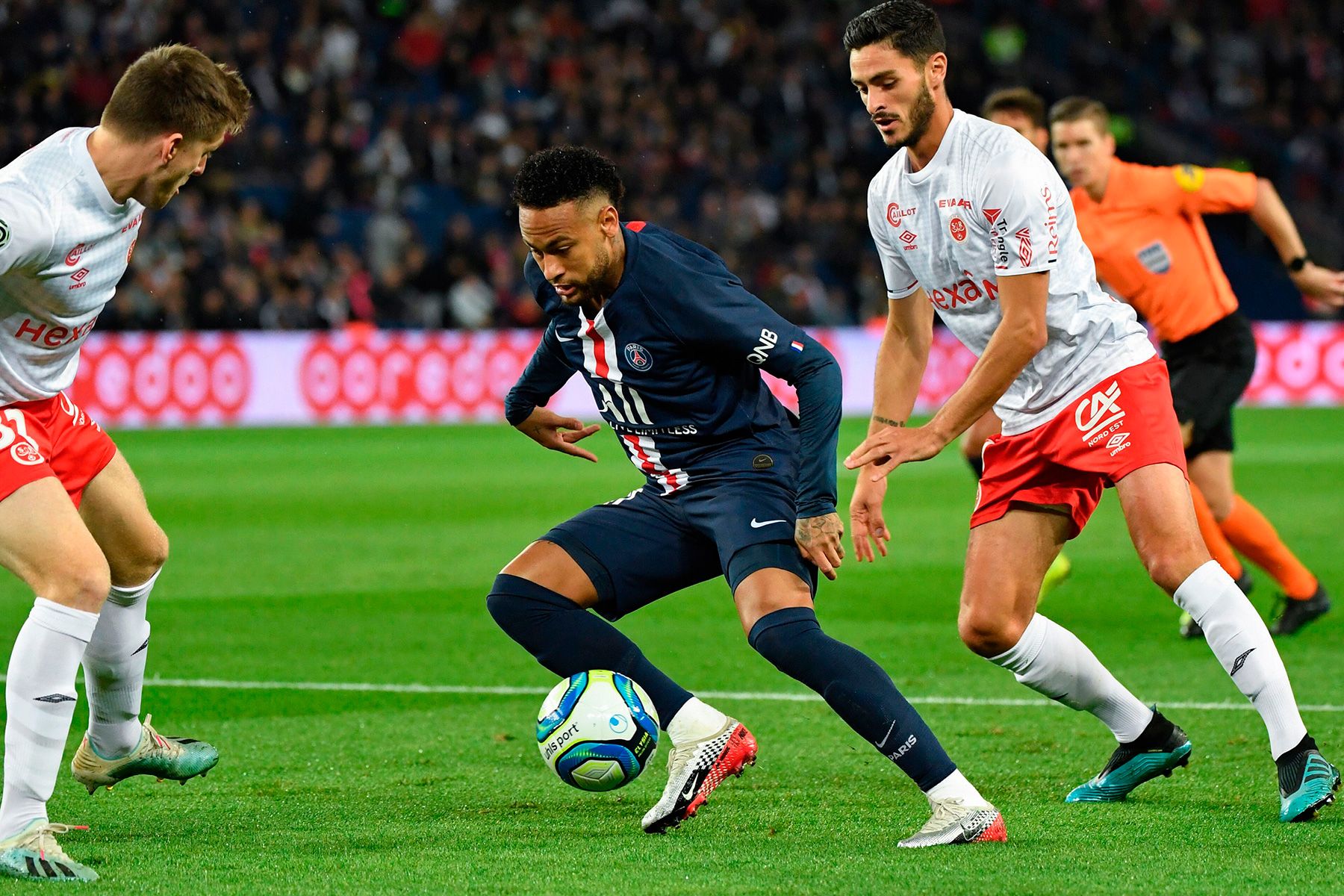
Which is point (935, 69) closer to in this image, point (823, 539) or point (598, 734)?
point (823, 539)

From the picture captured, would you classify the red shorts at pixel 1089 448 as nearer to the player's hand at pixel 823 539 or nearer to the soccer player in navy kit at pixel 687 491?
the soccer player in navy kit at pixel 687 491

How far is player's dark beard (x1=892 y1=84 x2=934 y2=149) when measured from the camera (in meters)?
4.64

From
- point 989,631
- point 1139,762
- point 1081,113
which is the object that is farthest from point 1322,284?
point 989,631

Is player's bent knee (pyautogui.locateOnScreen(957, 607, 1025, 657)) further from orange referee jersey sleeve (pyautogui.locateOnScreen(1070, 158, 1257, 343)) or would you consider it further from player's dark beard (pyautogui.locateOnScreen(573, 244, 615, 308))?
orange referee jersey sleeve (pyautogui.locateOnScreen(1070, 158, 1257, 343))

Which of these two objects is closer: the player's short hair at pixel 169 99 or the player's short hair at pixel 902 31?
the player's short hair at pixel 169 99

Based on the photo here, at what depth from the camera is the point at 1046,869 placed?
157 inches

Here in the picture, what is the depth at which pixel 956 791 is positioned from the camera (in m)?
4.25

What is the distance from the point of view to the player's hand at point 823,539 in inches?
173

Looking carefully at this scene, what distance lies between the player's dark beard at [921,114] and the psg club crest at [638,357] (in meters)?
0.87

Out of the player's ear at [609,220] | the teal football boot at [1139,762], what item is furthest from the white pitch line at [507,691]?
the player's ear at [609,220]

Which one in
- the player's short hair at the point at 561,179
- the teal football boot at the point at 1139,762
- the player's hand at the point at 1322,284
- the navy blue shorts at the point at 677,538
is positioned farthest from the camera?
the player's hand at the point at 1322,284

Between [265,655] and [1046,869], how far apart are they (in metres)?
4.39

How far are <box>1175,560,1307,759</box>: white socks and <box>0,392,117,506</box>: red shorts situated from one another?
2910 millimetres

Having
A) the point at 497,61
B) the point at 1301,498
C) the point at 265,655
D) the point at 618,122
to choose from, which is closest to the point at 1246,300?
the point at 618,122
